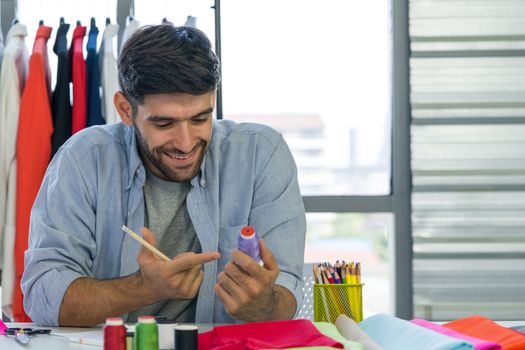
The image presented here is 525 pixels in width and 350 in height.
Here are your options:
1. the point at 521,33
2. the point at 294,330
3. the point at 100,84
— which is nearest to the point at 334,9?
the point at 521,33

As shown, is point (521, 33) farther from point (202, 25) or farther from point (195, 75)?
point (195, 75)

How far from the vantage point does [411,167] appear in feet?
13.3

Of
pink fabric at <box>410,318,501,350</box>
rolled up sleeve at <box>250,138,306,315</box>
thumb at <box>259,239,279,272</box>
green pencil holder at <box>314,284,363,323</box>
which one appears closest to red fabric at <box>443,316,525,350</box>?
pink fabric at <box>410,318,501,350</box>

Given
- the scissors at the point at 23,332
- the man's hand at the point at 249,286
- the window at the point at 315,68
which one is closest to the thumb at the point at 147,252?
the man's hand at the point at 249,286

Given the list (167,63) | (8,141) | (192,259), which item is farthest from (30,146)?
(192,259)

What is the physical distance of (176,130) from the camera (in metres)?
2.24

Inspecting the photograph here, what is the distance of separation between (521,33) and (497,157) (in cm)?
58

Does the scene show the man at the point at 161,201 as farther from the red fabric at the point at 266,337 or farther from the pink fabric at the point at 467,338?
the pink fabric at the point at 467,338

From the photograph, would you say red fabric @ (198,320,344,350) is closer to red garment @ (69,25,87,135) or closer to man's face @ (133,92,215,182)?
man's face @ (133,92,215,182)

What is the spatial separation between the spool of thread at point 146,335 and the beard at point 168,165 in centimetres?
75

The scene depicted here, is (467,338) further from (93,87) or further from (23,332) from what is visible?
(93,87)

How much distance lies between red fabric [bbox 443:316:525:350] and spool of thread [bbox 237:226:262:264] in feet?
1.43

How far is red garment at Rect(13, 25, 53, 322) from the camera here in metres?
3.60

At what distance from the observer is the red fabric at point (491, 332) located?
167 centimetres
